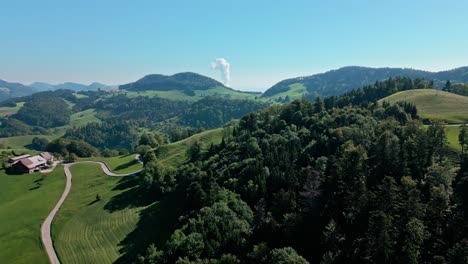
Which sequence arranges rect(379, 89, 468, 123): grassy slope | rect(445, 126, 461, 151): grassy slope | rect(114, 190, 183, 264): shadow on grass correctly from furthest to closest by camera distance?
rect(379, 89, 468, 123): grassy slope < rect(445, 126, 461, 151): grassy slope < rect(114, 190, 183, 264): shadow on grass

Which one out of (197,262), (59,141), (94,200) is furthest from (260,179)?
(59,141)

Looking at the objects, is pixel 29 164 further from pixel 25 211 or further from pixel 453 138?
pixel 453 138

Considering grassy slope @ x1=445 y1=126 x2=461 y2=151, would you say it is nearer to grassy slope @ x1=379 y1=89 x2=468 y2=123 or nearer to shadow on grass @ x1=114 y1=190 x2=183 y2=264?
grassy slope @ x1=379 y1=89 x2=468 y2=123

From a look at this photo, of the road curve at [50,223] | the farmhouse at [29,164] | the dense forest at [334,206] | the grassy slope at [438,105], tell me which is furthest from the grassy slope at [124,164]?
the grassy slope at [438,105]

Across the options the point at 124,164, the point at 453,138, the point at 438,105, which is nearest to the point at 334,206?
the point at 453,138

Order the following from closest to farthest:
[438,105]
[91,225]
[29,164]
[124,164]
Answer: [91,225] < [438,105] < [29,164] < [124,164]

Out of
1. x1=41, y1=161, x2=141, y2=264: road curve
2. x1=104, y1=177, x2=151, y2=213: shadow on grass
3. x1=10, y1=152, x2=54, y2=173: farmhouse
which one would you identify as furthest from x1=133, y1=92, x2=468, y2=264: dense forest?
x1=10, y1=152, x2=54, y2=173: farmhouse
